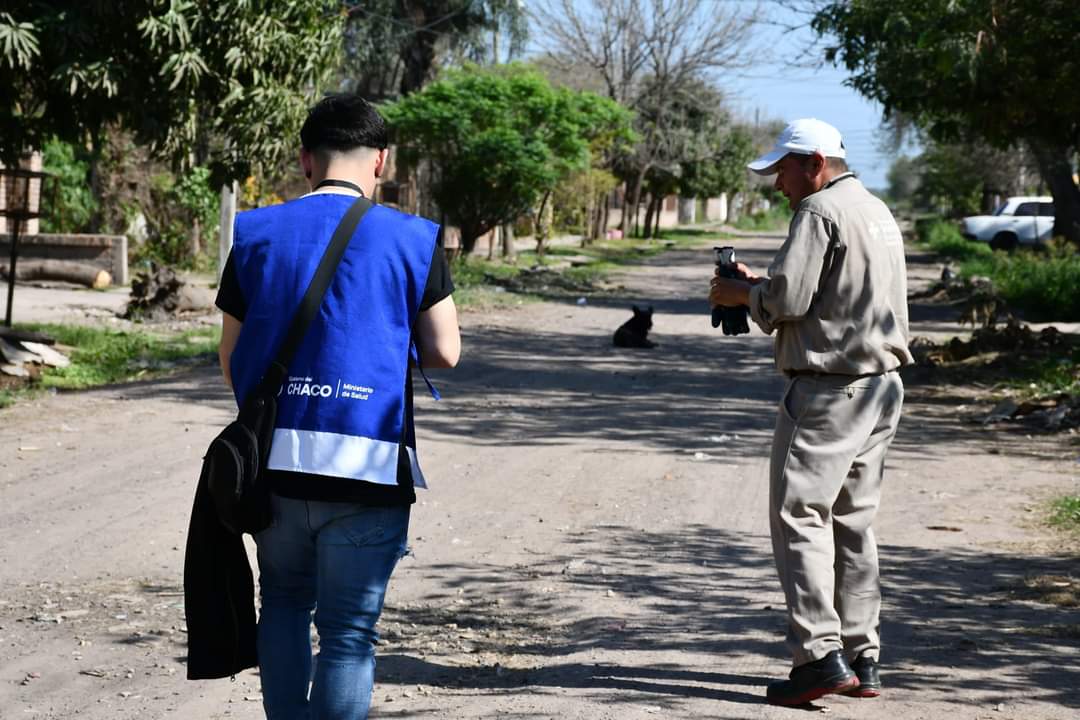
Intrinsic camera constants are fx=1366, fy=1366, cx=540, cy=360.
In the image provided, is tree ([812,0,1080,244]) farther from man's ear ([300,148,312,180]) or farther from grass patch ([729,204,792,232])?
grass patch ([729,204,792,232])

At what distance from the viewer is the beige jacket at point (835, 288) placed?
4355mm

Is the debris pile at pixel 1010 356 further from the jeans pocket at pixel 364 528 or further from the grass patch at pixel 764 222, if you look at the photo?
the grass patch at pixel 764 222

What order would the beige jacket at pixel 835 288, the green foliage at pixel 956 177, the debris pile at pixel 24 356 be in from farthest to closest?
1. the green foliage at pixel 956 177
2. the debris pile at pixel 24 356
3. the beige jacket at pixel 835 288

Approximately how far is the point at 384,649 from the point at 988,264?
27475 mm

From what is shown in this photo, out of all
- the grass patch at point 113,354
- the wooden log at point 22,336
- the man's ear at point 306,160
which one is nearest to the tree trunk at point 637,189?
the grass patch at point 113,354

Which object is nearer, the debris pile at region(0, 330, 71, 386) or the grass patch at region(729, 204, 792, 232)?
the debris pile at region(0, 330, 71, 386)

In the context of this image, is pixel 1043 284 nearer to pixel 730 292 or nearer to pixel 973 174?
pixel 730 292

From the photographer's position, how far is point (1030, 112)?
15.4 meters

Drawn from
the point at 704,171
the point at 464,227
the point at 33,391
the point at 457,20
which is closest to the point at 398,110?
the point at 464,227

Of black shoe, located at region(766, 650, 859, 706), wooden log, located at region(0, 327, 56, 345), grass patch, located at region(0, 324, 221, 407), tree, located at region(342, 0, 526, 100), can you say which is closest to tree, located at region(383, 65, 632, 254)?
tree, located at region(342, 0, 526, 100)

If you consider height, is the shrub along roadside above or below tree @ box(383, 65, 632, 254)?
below

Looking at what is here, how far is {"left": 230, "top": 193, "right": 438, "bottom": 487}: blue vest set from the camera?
3.07 metres

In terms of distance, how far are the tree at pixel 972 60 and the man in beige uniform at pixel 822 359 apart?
25.3ft

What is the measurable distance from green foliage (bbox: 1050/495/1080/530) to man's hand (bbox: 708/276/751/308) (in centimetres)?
383
